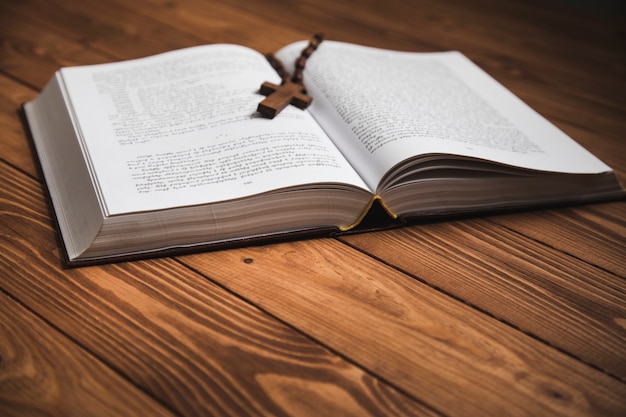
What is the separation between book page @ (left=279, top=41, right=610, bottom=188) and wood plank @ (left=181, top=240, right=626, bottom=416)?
0.42ft

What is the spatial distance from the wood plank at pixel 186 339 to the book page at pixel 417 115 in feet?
0.82

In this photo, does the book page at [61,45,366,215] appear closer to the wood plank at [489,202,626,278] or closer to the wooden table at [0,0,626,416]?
the wooden table at [0,0,626,416]

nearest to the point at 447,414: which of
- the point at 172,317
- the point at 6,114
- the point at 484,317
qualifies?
the point at 484,317

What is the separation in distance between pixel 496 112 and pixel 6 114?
0.72 m

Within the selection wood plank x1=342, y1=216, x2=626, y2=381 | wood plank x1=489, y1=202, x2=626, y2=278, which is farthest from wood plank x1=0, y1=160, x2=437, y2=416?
wood plank x1=489, y1=202, x2=626, y2=278

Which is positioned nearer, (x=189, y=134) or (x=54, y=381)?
(x=54, y=381)

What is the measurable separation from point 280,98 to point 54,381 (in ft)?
1.55

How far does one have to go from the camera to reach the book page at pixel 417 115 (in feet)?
2.92

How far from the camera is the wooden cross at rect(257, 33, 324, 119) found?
3.03ft

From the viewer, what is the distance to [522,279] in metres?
0.82

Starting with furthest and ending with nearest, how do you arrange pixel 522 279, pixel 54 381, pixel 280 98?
pixel 280 98
pixel 522 279
pixel 54 381

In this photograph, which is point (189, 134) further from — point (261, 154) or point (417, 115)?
point (417, 115)

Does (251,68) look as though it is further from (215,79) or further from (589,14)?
(589,14)

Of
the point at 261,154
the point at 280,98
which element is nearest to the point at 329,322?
the point at 261,154
